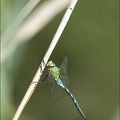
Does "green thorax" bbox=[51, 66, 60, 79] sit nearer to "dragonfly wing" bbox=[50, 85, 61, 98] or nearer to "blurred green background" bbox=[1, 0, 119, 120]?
"dragonfly wing" bbox=[50, 85, 61, 98]

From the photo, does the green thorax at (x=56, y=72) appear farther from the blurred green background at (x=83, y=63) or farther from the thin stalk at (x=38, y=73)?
the blurred green background at (x=83, y=63)

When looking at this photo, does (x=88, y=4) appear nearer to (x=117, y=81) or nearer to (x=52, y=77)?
(x=117, y=81)

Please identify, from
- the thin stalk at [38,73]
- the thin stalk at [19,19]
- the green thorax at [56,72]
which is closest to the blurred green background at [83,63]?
the thin stalk at [19,19]

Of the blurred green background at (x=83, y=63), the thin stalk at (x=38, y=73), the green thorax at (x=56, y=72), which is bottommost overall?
the thin stalk at (x=38, y=73)

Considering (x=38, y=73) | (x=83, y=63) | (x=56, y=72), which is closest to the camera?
(x=38, y=73)

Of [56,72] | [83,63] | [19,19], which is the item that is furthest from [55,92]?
[83,63]

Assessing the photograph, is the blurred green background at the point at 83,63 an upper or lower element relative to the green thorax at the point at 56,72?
upper

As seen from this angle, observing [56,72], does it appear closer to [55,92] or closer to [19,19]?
[55,92]

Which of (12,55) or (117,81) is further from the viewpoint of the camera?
(117,81)

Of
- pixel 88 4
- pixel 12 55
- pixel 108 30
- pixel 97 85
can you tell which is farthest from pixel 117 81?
pixel 12 55
